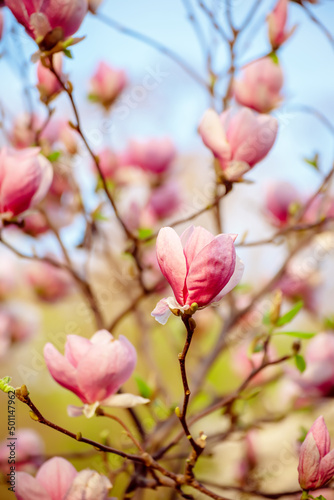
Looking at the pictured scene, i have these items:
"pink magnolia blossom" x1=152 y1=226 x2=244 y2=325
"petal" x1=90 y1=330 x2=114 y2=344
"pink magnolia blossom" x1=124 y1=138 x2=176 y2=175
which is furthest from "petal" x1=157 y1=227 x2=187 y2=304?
"pink magnolia blossom" x1=124 y1=138 x2=176 y2=175

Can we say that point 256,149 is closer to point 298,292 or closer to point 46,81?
point 46,81

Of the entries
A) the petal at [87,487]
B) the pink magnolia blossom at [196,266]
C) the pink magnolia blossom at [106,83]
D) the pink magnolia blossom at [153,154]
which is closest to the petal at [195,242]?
the pink magnolia blossom at [196,266]

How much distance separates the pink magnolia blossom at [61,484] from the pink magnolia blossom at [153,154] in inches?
30.4

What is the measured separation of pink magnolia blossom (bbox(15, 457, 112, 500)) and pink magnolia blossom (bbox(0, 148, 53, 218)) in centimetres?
Answer: 30

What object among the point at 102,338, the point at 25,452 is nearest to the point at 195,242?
the point at 102,338

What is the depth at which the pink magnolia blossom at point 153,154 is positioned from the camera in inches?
42.9

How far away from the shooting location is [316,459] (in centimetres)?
43

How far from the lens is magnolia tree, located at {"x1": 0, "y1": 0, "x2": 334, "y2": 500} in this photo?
438mm

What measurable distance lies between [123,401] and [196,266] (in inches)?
7.3

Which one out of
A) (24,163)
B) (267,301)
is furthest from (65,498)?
(267,301)

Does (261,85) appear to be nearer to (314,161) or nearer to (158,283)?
(314,161)

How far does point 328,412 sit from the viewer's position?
1.30 metres

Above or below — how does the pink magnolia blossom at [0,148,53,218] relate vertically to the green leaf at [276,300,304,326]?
above

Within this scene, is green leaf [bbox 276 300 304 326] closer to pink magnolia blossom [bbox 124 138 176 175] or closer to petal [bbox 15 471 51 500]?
petal [bbox 15 471 51 500]
